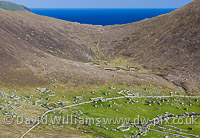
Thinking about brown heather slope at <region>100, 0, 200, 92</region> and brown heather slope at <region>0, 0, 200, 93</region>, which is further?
brown heather slope at <region>100, 0, 200, 92</region>

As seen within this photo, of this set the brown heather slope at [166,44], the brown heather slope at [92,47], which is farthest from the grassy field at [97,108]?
the brown heather slope at [166,44]

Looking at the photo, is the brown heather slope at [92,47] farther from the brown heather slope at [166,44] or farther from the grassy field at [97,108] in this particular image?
the grassy field at [97,108]

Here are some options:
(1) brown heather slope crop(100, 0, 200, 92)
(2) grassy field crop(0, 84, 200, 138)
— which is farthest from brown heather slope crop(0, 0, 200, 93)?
(2) grassy field crop(0, 84, 200, 138)

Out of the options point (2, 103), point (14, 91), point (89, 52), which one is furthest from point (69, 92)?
point (89, 52)

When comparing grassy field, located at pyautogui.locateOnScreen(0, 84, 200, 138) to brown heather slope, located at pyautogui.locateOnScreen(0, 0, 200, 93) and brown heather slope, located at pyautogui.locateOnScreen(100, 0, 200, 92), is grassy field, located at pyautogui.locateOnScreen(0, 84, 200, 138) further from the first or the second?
brown heather slope, located at pyautogui.locateOnScreen(100, 0, 200, 92)

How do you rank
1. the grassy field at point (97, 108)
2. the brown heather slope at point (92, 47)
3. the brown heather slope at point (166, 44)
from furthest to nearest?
the brown heather slope at point (166, 44)
the brown heather slope at point (92, 47)
the grassy field at point (97, 108)

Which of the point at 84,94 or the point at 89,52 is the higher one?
the point at 89,52

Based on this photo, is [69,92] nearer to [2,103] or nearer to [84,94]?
[84,94]

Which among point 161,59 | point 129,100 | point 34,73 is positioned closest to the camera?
point 129,100
